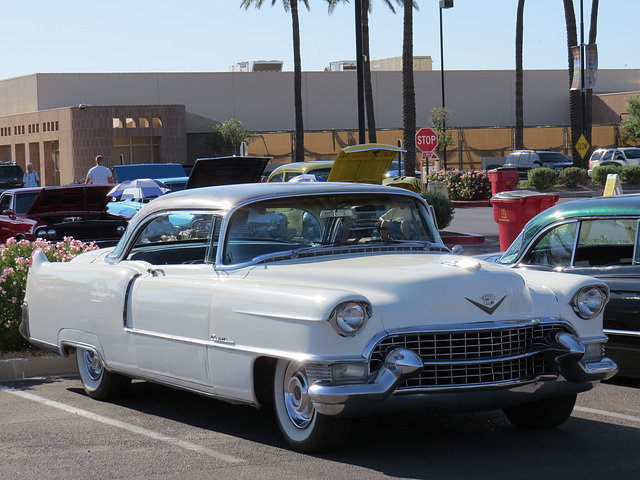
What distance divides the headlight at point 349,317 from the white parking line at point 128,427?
99 centimetres

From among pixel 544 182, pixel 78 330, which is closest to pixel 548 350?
pixel 78 330

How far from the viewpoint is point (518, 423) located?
6.50 metres

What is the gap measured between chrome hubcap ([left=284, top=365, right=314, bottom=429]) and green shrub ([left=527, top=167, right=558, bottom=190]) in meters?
32.9

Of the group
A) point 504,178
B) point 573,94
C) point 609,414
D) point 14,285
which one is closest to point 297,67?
point 573,94

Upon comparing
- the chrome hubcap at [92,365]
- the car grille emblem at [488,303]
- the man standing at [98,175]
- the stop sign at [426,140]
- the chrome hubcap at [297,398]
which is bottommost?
the chrome hubcap at [92,365]

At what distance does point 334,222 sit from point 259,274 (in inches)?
31.8

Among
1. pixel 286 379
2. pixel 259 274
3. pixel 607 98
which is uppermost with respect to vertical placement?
pixel 607 98

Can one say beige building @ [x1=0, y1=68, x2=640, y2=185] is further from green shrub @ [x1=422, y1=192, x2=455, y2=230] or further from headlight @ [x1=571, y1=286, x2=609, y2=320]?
headlight @ [x1=571, y1=286, x2=609, y2=320]

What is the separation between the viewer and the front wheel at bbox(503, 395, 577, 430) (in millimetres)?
6285

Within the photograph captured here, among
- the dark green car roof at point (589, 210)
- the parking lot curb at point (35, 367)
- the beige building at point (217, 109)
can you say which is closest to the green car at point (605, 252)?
the dark green car roof at point (589, 210)

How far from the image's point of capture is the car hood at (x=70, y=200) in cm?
1582

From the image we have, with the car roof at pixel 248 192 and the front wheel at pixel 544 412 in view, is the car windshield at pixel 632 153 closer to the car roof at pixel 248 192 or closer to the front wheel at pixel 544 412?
the car roof at pixel 248 192

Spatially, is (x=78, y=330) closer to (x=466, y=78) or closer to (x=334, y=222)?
(x=334, y=222)

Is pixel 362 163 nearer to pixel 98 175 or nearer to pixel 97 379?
pixel 98 175
